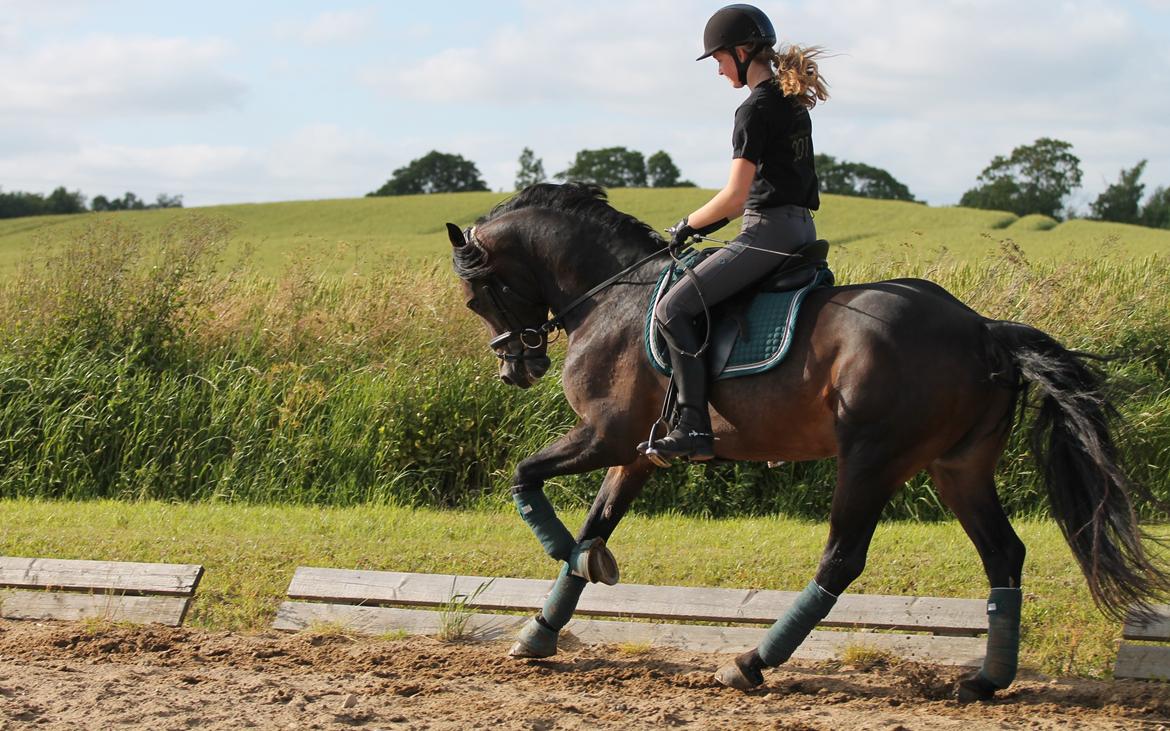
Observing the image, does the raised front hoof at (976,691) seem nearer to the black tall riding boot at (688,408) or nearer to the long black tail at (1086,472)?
the long black tail at (1086,472)

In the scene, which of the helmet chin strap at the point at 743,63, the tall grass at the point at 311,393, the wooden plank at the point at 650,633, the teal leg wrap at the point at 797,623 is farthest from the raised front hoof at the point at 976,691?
the tall grass at the point at 311,393

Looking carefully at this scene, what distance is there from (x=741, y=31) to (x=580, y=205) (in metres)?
1.33

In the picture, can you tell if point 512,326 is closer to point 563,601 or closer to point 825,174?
point 563,601

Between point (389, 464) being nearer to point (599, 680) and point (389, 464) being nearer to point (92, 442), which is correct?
point (92, 442)

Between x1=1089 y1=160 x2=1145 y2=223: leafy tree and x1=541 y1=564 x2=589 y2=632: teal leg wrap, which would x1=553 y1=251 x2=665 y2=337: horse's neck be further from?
x1=1089 y1=160 x2=1145 y2=223: leafy tree

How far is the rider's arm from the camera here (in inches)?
214

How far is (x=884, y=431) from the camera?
5109 mm

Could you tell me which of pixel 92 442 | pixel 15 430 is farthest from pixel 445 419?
pixel 15 430

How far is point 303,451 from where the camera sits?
10.9 meters

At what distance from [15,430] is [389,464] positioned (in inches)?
144

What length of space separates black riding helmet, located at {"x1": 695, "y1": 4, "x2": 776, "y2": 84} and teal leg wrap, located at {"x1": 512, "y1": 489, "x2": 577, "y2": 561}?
2.31 m

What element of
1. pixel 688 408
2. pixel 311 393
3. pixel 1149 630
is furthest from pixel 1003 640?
pixel 311 393

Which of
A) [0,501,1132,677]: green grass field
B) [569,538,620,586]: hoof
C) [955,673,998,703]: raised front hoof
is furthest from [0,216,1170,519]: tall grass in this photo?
[955,673,998,703]: raised front hoof

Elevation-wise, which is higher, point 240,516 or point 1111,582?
point 1111,582
